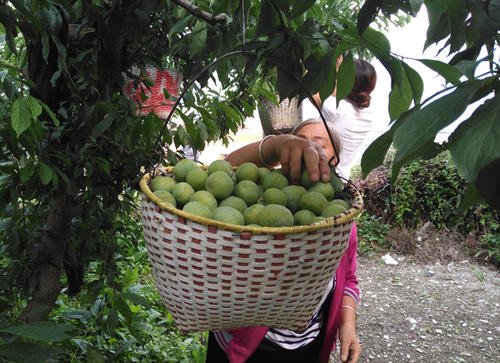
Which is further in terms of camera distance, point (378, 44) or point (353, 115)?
point (353, 115)

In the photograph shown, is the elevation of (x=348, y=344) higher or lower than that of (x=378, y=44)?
lower

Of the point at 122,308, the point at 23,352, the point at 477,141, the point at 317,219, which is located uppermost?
the point at 477,141

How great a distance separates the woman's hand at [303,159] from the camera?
113cm

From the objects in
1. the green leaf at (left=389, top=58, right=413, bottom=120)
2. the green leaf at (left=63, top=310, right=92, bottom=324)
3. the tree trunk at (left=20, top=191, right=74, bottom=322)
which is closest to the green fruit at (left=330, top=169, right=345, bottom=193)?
the green leaf at (left=389, top=58, right=413, bottom=120)

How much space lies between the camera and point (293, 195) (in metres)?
1.10

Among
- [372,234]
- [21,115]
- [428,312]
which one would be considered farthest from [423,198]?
[21,115]

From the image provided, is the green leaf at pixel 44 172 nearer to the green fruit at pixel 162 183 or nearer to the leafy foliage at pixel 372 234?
the green fruit at pixel 162 183

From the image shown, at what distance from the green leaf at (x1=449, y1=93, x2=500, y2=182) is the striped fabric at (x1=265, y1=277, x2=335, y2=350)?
45.5 inches

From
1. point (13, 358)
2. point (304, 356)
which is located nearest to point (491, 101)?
point (13, 358)

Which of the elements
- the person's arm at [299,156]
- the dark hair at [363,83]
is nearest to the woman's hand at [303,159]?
the person's arm at [299,156]

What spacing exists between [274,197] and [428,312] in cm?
334

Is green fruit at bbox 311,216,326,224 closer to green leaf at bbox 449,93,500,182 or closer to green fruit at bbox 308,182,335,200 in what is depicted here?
green fruit at bbox 308,182,335,200

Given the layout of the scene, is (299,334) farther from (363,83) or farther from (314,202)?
(363,83)

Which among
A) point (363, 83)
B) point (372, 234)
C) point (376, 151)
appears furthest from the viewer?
point (372, 234)
